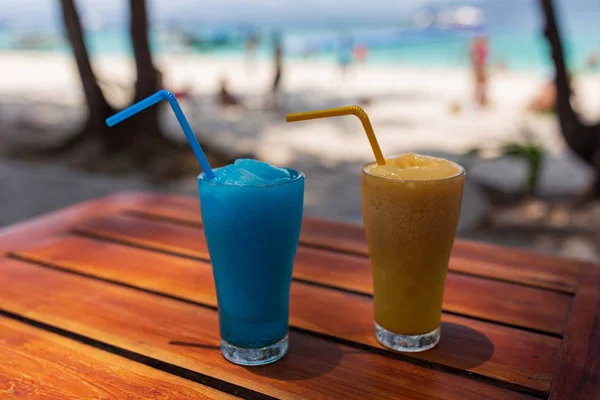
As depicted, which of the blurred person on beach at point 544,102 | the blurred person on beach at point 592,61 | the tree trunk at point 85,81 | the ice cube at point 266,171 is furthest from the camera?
the blurred person on beach at point 592,61

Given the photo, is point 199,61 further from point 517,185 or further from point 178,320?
point 178,320

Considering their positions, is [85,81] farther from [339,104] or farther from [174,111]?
[339,104]

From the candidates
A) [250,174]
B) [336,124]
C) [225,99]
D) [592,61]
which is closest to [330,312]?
[250,174]

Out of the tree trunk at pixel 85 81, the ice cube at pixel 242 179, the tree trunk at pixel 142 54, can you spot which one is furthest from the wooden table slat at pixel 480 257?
the tree trunk at pixel 85 81

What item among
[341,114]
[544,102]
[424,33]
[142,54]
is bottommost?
[544,102]

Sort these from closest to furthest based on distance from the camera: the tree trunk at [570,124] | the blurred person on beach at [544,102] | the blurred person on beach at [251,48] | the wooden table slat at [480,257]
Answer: the wooden table slat at [480,257]
the tree trunk at [570,124]
the blurred person on beach at [544,102]
the blurred person on beach at [251,48]

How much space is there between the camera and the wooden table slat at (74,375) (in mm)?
746

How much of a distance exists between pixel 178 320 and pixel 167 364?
0.13 meters

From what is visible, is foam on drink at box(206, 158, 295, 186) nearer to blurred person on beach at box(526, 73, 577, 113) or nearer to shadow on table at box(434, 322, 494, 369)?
shadow on table at box(434, 322, 494, 369)

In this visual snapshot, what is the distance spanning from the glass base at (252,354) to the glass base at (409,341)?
167 millimetres

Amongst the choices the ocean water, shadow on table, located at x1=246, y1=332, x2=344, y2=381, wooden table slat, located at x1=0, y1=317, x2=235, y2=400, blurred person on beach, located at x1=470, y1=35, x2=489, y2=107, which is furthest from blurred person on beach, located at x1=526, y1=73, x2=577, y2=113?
wooden table slat, located at x1=0, y1=317, x2=235, y2=400

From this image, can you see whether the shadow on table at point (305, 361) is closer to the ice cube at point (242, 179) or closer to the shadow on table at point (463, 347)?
the shadow on table at point (463, 347)

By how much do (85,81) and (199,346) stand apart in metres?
4.48

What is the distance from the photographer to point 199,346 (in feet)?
2.85
